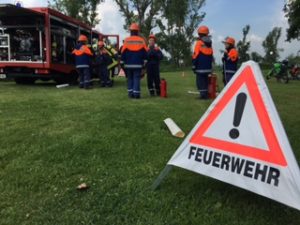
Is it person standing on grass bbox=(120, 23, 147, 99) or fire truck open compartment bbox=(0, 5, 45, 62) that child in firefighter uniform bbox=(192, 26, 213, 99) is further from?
fire truck open compartment bbox=(0, 5, 45, 62)

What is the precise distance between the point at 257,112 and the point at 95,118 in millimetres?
4189

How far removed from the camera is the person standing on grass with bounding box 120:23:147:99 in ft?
34.2

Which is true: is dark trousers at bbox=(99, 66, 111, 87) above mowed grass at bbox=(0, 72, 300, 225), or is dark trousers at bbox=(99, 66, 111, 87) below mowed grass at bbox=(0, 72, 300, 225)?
above

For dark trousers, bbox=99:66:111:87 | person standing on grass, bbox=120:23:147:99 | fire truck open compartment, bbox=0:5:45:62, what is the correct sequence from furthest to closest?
dark trousers, bbox=99:66:111:87
fire truck open compartment, bbox=0:5:45:62
person standing on grass, bbox=120:23:147:99

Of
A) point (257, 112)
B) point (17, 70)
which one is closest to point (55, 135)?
point (257, 112)

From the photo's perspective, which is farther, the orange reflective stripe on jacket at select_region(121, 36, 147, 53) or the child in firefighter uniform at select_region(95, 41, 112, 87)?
the child in firefighter uniform at select_region(95, 41, 112, 87)

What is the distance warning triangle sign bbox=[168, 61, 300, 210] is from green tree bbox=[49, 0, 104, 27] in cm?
3743

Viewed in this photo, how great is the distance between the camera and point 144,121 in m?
7.10

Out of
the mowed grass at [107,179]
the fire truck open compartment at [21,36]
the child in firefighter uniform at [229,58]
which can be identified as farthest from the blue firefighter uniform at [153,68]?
the fire truck open compartment at [21,36]

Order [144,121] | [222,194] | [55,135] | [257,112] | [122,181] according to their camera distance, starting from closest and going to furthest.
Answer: [257,112] < [222,194] < [122,181] < [55,135] < [144,121]

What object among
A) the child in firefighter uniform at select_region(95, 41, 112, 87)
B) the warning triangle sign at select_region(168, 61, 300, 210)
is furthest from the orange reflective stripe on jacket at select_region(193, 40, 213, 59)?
the warning triangle sign at select_region(168, 61, 300, 210)

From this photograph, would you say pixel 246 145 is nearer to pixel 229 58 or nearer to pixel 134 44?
pixel 134 44

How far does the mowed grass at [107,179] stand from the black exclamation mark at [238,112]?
731mm

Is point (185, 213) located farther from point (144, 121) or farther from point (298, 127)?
point (298, 127)
